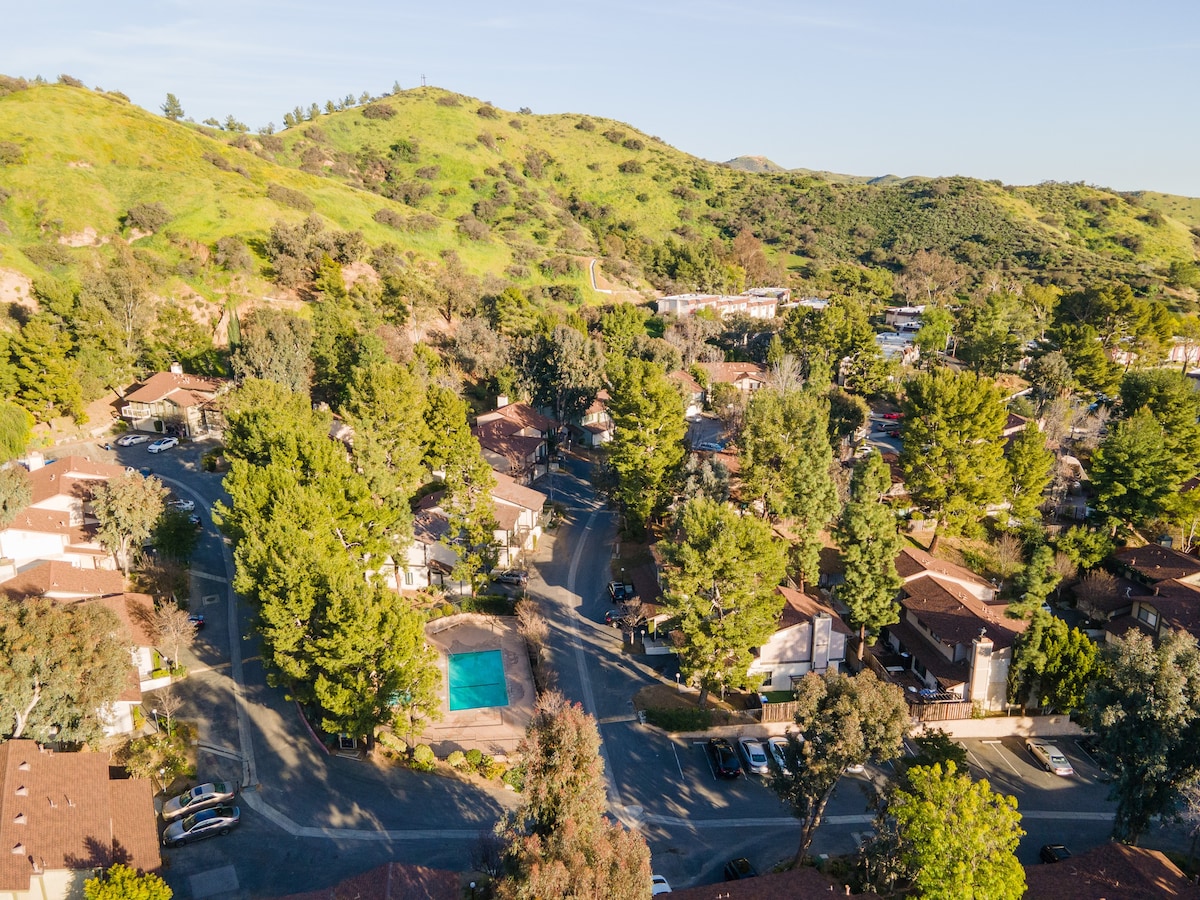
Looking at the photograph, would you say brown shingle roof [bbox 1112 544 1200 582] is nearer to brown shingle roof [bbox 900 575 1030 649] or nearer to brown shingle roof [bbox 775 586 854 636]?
brown shingle roof [bbox 900 575 1030 649]

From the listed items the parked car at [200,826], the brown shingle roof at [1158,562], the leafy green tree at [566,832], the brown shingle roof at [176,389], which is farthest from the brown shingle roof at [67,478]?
the brown shingle roof at [1158,562]

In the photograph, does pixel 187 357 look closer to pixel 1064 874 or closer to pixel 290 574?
pixel 290 574

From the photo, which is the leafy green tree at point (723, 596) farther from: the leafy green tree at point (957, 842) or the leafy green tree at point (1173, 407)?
the leafy green tree at point (1173, 407)

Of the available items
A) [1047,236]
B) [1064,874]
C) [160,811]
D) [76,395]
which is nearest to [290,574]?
[160,811]

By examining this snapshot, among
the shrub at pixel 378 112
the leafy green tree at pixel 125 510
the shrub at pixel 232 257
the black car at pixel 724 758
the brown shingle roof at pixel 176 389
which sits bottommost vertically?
the black car at pixel 724 758

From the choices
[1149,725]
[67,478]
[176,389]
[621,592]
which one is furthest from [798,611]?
[176,389]
